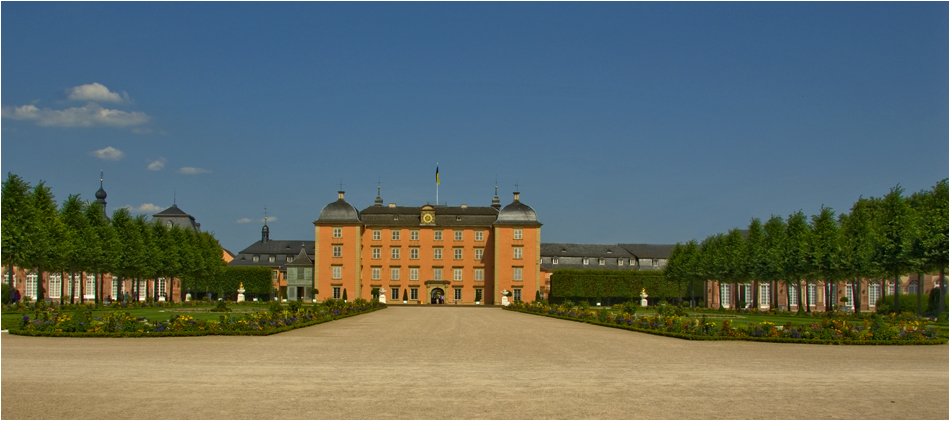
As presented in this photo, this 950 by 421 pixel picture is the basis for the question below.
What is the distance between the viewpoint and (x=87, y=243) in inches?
1924

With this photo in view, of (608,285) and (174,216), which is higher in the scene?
(174,216)

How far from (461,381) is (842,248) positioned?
41.7 meters

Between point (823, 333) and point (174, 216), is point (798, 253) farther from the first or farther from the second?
point (174, 216)

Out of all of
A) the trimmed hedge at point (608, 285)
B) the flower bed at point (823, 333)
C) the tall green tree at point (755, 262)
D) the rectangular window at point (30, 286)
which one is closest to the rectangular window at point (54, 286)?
the rectangular window at point (30, 286)

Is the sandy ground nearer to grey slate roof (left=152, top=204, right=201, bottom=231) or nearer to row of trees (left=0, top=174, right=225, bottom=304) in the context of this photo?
row of trees (left=0, top=174, right=225, bottom=304)

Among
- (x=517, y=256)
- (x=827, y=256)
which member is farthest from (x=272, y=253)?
(x=827, y=256)

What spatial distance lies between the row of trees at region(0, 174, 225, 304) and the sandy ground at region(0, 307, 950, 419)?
22.7 meters

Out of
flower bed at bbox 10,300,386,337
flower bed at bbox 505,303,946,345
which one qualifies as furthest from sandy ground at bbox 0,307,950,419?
flower bed at bbox 505,303,946,345

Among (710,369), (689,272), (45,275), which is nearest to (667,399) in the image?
(710,369)

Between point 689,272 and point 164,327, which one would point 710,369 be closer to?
point 164,327

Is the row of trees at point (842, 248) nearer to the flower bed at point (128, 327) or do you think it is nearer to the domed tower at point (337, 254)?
the flower bed at point (128, 327)

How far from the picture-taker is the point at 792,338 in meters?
20.9

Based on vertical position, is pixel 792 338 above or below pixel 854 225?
below

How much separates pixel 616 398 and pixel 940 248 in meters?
31.7
